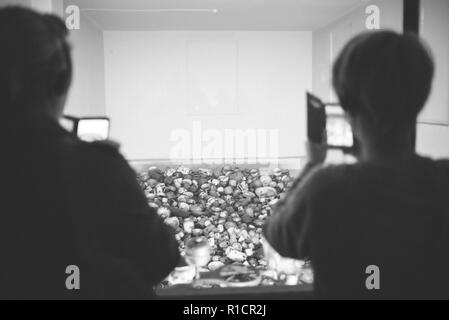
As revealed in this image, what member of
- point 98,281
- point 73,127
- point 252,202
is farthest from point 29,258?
point 252,202

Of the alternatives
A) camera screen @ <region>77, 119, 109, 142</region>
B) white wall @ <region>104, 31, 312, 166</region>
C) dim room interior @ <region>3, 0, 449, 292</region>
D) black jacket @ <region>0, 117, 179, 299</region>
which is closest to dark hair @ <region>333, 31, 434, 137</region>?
black jacket @ <region>0, 117, 179, 299</region>

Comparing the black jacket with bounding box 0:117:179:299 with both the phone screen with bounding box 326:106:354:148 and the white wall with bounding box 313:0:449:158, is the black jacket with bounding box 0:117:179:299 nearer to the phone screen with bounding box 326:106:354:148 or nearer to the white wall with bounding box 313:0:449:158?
the phone screen with bounding box 326:106:354:148

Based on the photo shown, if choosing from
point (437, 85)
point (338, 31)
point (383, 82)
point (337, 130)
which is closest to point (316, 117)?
point (337, 130)

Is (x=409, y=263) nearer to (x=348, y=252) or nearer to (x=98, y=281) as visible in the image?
(x=348, y=252)

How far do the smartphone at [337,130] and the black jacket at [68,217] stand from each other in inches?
14.6

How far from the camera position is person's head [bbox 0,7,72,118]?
0.58 meters

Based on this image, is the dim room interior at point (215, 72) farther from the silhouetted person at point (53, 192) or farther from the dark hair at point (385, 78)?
the dark hair at point (385, 78)

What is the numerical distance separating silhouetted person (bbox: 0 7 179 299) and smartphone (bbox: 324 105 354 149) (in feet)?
1.23

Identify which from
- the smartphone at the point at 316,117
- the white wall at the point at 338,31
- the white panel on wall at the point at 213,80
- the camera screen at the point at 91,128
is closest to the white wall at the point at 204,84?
the white panel on wall at the point at 213,80

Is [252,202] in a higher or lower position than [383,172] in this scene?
lower

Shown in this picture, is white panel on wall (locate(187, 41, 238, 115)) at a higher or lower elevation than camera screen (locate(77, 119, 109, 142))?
higher

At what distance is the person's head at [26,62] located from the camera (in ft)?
1.90

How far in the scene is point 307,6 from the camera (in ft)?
11.2

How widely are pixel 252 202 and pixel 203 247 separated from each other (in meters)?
0.82
